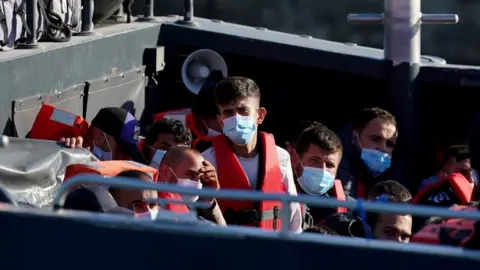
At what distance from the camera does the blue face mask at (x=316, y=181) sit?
538cm

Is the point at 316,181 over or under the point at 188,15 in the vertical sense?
under

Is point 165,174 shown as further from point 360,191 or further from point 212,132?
point 360,191

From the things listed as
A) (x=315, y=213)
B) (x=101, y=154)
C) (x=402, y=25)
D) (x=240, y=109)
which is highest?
(x=402, y=25)

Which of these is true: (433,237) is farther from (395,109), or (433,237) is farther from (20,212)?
(395,109)

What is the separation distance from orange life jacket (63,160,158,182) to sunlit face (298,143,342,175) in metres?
0.70

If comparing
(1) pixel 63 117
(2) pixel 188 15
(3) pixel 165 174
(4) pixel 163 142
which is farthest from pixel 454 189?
(2) pixel 188 15

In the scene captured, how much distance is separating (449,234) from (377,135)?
2410mm

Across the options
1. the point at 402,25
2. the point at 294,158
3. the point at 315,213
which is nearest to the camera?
the point at 315,213

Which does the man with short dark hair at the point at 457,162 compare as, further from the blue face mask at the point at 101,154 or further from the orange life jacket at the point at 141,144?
the blue face mask at the point at 101,154

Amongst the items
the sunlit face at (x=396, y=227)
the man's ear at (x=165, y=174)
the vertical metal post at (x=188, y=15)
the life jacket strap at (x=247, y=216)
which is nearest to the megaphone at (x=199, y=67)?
the vertical metal post at (x=188, y=15)

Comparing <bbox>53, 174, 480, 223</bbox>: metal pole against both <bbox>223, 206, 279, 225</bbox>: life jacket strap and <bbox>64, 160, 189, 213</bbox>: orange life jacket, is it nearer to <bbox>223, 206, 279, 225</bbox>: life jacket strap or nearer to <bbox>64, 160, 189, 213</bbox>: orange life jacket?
<bbox>64, 160, 189, 213</bbox>: orange life jacket

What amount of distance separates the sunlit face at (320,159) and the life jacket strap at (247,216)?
0.37 meters

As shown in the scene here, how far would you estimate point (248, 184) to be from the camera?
5.21m

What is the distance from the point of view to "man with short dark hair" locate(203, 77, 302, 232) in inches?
203
